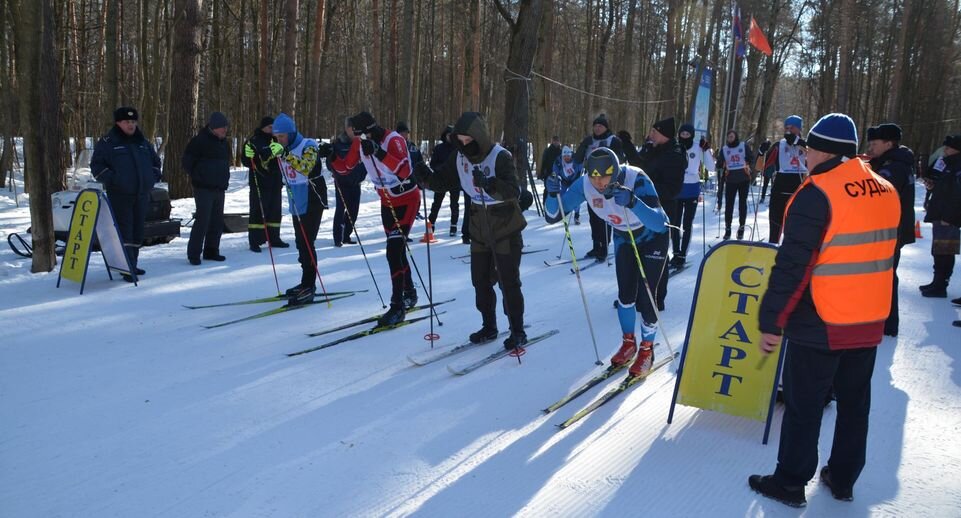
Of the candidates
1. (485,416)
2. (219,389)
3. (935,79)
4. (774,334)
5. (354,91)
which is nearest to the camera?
(774,334)

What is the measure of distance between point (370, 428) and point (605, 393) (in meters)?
1.70

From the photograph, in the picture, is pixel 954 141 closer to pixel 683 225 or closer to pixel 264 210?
pixel 683 225

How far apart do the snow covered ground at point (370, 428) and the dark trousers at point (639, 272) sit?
57 cm

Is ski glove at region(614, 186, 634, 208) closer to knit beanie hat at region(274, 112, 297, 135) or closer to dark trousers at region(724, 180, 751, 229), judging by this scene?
knit beanie hat at region(274, 112, 297, 135)

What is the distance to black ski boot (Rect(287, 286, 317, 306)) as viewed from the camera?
6867mm

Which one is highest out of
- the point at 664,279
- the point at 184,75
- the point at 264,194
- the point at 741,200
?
the point at 184,75

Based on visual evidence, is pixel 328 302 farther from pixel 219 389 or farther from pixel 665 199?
pixel 665 199

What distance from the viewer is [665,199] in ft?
24.0

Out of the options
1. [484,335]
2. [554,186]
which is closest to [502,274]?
[484,335]

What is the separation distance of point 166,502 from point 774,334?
302 cm

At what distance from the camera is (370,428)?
13.0 ft

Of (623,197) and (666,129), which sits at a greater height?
→ (666,129)

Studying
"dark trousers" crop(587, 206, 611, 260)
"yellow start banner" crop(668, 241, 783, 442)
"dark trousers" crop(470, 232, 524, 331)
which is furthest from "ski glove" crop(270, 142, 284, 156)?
"yellow start banner" crop(668, 241, 783, 442)

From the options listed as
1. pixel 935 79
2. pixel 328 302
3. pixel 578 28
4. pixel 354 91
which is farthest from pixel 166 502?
pixel 935 79
